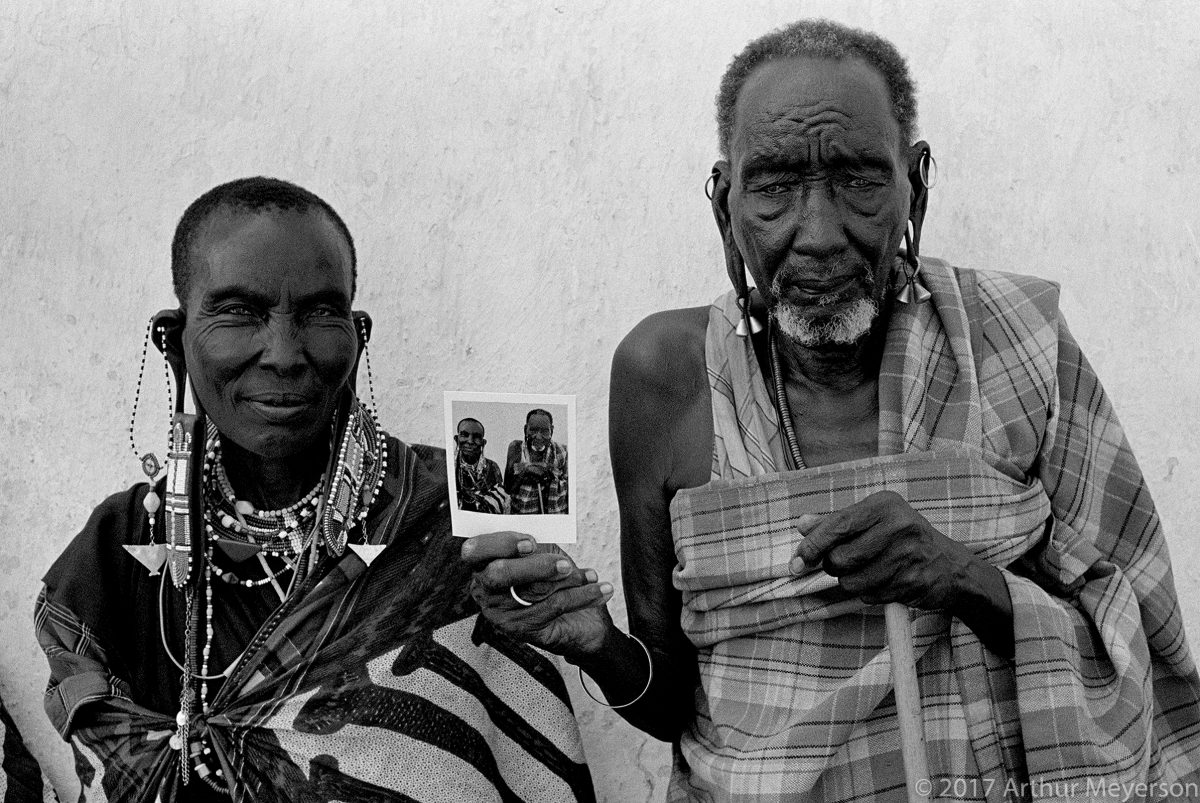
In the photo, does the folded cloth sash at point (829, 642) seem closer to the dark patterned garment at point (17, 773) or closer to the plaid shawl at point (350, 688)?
the plaid shawl at point (350, 688)

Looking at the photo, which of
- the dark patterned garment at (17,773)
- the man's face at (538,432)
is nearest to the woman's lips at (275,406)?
the man's face at (538,432)

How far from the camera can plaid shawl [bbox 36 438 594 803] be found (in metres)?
2.64

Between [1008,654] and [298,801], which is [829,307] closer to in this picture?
[1008,654]

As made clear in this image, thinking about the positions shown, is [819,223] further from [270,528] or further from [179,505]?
[179,505]

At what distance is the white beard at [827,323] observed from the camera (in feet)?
8.05

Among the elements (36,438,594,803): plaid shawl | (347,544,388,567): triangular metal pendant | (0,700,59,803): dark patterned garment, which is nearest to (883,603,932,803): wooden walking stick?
(36,438,594,803): plaid shawl

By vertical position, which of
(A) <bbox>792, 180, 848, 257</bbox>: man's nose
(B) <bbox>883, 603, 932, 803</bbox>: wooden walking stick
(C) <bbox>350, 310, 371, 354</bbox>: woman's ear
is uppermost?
(A) <bbox>792, 180, 848, 257</bbox>: man's nose

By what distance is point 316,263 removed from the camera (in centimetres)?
267

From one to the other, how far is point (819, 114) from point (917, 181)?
28 centimetres

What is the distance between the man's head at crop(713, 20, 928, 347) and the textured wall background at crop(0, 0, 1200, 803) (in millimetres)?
849

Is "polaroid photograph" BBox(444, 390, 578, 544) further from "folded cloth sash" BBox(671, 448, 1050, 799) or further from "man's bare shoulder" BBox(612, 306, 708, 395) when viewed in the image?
"man's bare shoulder" BBox(612, 306, 708, 395)

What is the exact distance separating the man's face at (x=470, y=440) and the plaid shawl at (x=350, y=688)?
726mm

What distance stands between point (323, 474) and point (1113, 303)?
196 cm

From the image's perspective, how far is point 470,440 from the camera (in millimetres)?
2109
